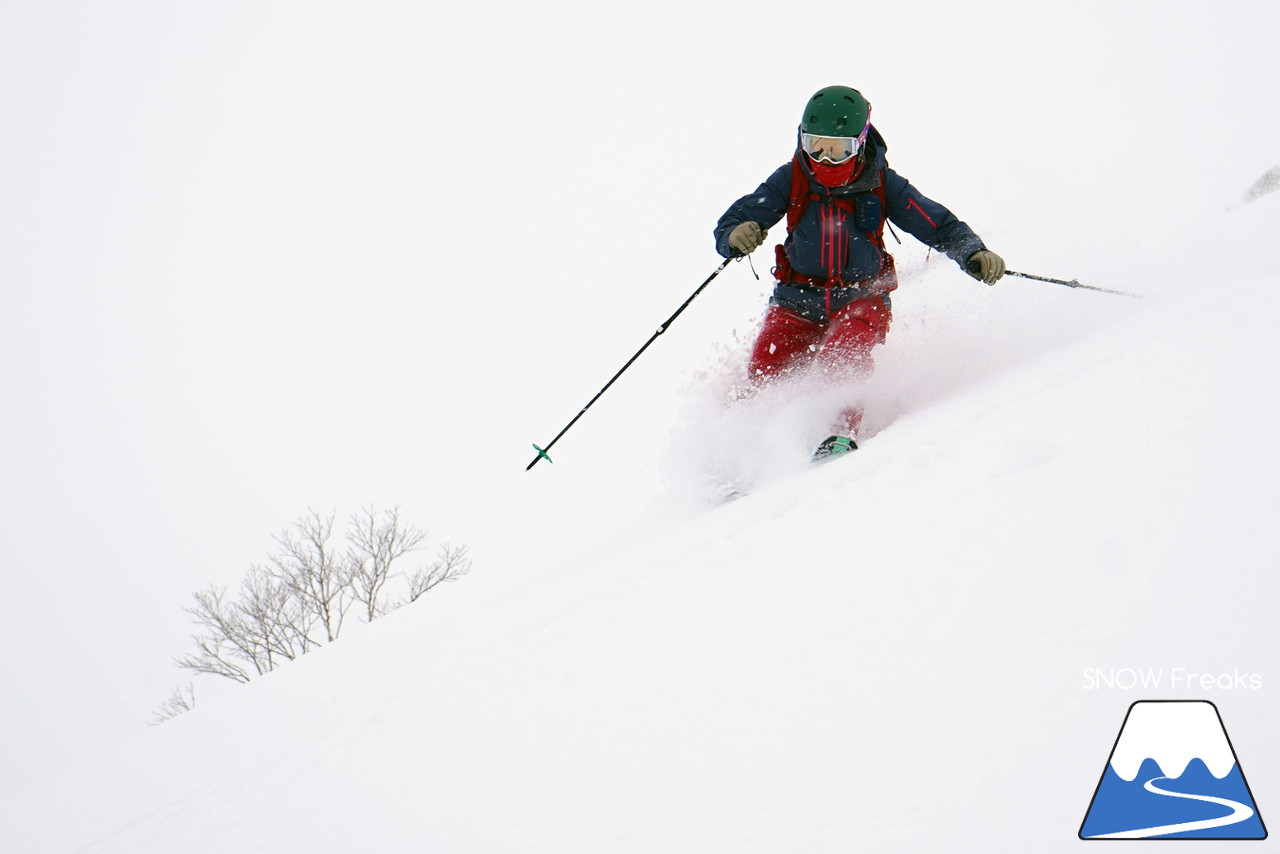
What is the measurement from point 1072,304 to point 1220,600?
4.02 metres

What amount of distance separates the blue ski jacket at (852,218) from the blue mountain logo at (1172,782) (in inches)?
130

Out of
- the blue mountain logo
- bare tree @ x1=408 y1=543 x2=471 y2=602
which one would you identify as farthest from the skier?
bare tree @ x1=408 y1=543 x2=471 y2=602

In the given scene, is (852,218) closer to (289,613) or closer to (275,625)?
(275,625)

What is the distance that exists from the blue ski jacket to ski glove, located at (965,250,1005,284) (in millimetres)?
179

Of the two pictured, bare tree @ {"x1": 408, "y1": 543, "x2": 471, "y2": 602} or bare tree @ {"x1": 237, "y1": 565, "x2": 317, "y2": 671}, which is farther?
bare tree @ {"x1": 408, "y1": 543, "x2": 471, "y2": 602}

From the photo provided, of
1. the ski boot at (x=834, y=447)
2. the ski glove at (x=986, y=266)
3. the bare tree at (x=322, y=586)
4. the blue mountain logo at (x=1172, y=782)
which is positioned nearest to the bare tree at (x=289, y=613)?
the bare tree at (x=322, y=586)

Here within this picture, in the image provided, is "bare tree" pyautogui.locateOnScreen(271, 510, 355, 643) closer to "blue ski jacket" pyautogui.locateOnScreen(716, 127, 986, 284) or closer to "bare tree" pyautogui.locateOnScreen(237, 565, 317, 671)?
"bare tree" pyautogui.locateOnScreen(237, 565, 317, 671)

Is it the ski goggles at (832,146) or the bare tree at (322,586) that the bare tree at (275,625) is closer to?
the bare tree at (322,586)

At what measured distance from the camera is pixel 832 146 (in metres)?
3.93

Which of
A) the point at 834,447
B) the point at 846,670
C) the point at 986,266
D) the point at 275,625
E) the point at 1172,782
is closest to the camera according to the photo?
the point at 1172,782

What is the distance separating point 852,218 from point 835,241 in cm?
17

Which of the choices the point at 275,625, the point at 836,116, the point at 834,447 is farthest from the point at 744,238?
the point at 275,625

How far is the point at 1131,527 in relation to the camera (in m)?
1.72

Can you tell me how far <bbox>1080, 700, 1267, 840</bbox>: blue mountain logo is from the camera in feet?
3.71
